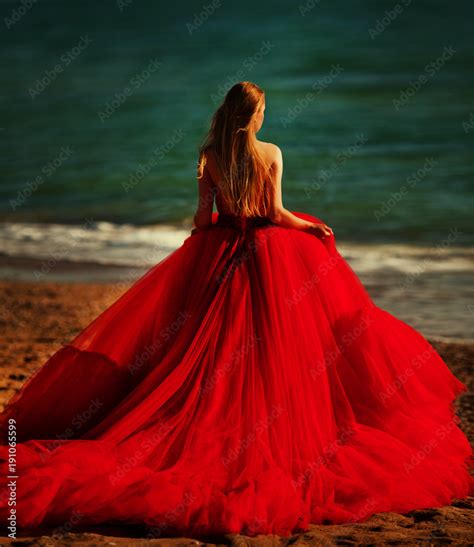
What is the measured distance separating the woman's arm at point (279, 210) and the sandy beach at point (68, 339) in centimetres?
136

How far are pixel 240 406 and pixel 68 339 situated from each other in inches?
148

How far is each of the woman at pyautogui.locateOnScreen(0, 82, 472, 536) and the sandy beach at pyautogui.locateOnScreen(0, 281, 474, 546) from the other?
0.25 feet

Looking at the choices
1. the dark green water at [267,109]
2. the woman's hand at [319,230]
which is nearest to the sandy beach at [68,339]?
the woman's hand at [319,230]

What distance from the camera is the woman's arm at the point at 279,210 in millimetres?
3975

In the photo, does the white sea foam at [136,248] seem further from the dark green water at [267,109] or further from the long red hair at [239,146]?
the long red hair at [239,146]

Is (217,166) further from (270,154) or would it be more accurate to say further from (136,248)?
(136,248)

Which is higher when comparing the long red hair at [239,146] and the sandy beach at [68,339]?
the long red hair at [239,146]

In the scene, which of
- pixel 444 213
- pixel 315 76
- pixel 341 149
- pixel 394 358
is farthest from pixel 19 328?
pixel 315 76

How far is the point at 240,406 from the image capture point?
148 inches

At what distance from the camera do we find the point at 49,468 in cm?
354

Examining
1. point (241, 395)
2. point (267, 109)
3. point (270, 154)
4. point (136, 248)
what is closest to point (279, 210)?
point (270, 154)

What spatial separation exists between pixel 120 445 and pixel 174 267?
0.90 meters

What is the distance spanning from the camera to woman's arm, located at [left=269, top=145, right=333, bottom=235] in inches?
156

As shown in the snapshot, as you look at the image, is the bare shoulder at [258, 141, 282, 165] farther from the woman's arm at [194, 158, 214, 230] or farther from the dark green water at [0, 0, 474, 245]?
the dark green water at [0, 0, 474, 245]
